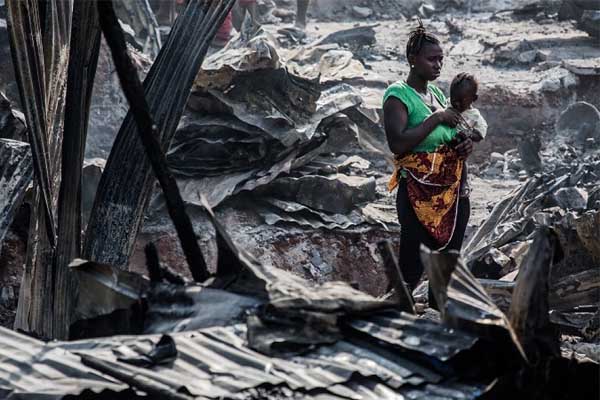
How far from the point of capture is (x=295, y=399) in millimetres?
2701

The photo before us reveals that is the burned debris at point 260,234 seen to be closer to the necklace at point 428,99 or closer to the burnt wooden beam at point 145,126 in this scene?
the burnt wooden beam at point 145,126

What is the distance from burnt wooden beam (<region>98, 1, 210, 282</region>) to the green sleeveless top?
1535 mm

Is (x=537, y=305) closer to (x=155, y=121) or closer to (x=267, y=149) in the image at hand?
(x=155, y=121)

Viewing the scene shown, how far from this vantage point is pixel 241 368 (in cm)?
281

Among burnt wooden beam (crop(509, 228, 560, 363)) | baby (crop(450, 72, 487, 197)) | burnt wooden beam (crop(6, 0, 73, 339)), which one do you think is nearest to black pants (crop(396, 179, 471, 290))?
baby (crop(450, 72, 487, 197))

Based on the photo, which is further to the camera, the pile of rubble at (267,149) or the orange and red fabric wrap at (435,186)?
the pile of rubble at (267,149)

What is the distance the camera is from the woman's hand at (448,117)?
4668 mm

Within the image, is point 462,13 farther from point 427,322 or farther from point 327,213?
point 427,322

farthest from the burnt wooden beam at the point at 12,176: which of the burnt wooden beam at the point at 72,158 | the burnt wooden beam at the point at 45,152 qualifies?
the burnt wooden beam at the point at 72,158

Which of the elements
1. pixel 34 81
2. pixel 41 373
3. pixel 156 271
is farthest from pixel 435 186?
pixel 41 373

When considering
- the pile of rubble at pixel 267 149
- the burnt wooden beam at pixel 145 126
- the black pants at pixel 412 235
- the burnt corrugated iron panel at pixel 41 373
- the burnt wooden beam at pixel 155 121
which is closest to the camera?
the burnt corrugated iron panel at pixel 41 373

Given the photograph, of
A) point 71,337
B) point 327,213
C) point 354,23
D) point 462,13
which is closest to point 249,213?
point 327,213

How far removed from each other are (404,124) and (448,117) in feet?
0.73

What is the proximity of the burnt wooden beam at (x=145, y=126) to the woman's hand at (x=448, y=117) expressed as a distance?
1587mm
